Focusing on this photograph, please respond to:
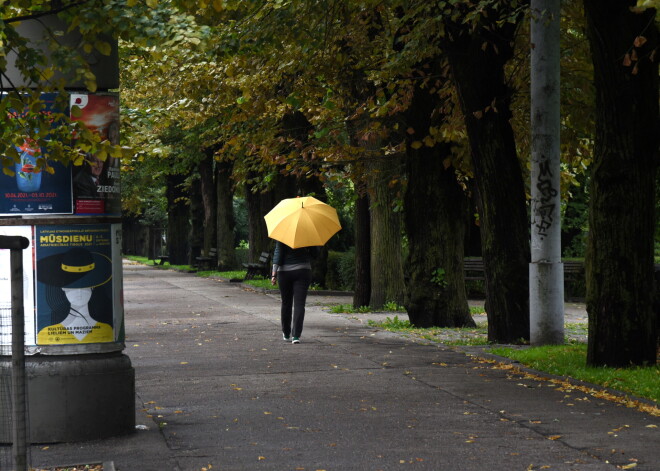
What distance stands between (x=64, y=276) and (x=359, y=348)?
270 inches

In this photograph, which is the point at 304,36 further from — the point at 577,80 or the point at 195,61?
the point at 577,80

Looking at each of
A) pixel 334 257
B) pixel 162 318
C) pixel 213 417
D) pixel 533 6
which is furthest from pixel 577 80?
pixel 334 257

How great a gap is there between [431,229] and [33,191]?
10.5 meters

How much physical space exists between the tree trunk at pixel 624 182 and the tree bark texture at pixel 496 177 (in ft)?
10.7

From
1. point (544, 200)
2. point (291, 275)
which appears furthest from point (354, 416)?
point (291, 275)

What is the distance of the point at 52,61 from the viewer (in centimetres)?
793

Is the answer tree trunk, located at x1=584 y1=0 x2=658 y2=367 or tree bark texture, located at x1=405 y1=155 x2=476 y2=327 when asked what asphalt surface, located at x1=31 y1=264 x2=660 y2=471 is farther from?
tree bark texture, located at x1=405 y1=155 x2=476 y2=327

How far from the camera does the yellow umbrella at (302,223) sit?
15.2 meters

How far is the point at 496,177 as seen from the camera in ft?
47.8

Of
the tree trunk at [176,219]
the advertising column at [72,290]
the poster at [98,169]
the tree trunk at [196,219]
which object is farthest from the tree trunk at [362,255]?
the tree trunk at [176,219]

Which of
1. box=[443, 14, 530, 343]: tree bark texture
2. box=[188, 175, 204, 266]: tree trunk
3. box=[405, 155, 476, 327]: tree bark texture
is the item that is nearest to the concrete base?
box=[443, 14, 530, 343]: tree bark texture

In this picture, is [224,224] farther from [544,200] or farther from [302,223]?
[544,200]

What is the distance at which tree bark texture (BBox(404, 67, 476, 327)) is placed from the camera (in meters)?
17.8

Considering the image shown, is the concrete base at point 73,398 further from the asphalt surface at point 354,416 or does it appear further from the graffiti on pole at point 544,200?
the graffiti on pole at point 544,200
